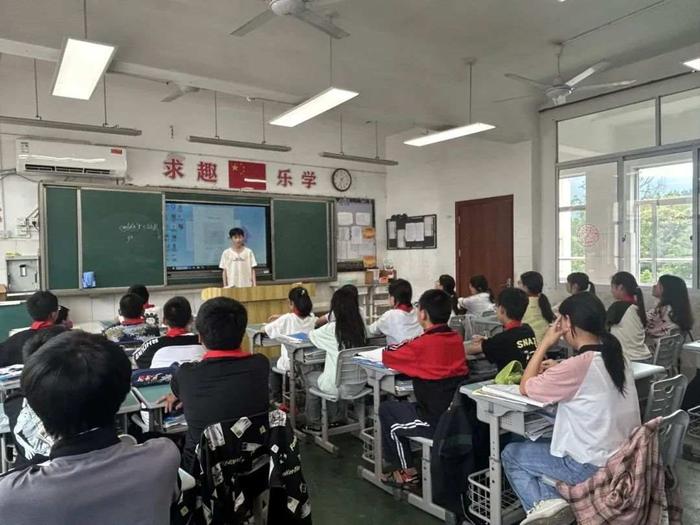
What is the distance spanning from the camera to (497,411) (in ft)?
6.99

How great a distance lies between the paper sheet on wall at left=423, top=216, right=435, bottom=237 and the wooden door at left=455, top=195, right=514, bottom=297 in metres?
0.50

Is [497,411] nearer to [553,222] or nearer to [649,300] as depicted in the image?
[649,300]

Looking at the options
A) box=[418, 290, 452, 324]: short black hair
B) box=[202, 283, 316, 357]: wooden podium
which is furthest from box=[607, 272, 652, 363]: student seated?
box=[202, 283, 316, 357]: wooden podium

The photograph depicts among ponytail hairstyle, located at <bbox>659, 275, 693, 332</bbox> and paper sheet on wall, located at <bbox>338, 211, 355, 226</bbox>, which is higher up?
paper sheet on wall, located at <bbox>338, 211, 355, 226</bbox>

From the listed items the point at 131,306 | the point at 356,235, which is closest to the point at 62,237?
the point at 131,306

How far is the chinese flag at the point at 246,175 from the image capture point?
7.04 meters

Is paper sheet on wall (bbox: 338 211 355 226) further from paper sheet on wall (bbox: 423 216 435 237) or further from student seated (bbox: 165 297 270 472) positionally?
student seated (bbox: 165 297 270 472)

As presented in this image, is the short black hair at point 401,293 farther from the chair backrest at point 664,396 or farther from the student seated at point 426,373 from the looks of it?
the chair backrest at point 664,396

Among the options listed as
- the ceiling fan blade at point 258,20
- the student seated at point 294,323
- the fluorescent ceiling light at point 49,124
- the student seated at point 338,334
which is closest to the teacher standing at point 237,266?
the fluorescent ceiling light at point 49,124

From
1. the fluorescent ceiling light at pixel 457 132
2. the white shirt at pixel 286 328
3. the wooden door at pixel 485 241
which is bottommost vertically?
the white shirt at pixel 286 328

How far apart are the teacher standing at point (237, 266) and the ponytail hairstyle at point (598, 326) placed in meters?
5.05

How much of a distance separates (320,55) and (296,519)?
158 inches

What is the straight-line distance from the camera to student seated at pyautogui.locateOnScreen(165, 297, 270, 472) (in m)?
1.78

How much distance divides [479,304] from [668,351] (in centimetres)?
165
